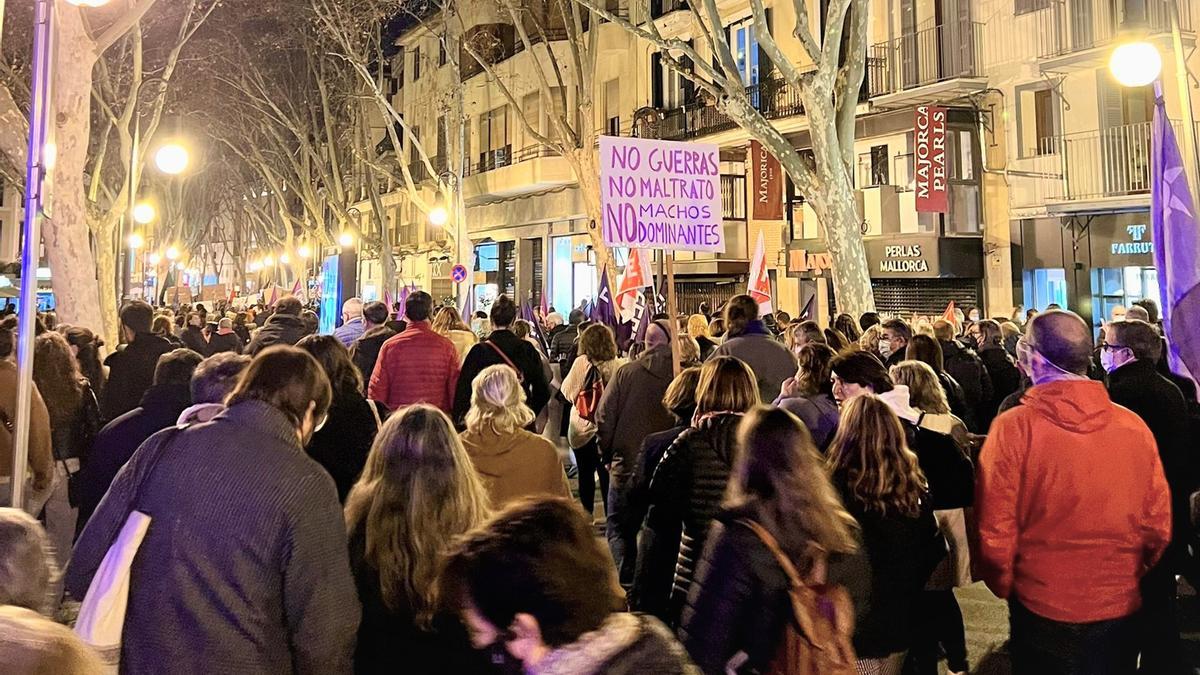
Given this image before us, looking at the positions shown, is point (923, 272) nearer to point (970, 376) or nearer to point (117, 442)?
point (970, 376)

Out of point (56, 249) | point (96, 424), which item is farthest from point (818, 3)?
point (96, 424)

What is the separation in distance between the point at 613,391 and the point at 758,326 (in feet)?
4.68

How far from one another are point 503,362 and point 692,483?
11.9ft

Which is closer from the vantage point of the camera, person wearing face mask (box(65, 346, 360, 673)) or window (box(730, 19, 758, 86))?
person wearing face mask (box(65, 346, 360, 673))

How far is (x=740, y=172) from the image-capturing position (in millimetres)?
28156

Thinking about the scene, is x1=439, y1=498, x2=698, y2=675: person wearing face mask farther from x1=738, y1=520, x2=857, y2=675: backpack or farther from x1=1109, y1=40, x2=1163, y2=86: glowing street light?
x1=1109, y1=40, x2=1163, y2=86: glowing street light

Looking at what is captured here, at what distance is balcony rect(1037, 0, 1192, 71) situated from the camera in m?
19.0

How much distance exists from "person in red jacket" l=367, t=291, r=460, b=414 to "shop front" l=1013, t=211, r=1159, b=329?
54.5 ft

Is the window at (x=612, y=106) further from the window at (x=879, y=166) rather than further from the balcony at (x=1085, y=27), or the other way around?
the balcony at (x=1085, y=27)

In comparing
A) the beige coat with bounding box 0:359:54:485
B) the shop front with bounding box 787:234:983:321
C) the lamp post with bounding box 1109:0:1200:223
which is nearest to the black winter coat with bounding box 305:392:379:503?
the beige coat with bounding box 0:359:54:485

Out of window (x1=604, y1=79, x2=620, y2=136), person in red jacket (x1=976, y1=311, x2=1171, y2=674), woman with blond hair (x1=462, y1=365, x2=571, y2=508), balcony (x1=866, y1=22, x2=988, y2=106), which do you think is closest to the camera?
person in red jacket (x1=976, y1=311, x2=1171, y2=674)

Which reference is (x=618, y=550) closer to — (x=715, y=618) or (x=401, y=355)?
(x=401, y=355)

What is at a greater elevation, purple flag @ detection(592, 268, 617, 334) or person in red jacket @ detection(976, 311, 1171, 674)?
purple flag @ detection(592, 268, 617, 334)

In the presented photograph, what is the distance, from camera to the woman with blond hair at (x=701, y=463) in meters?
3.90
